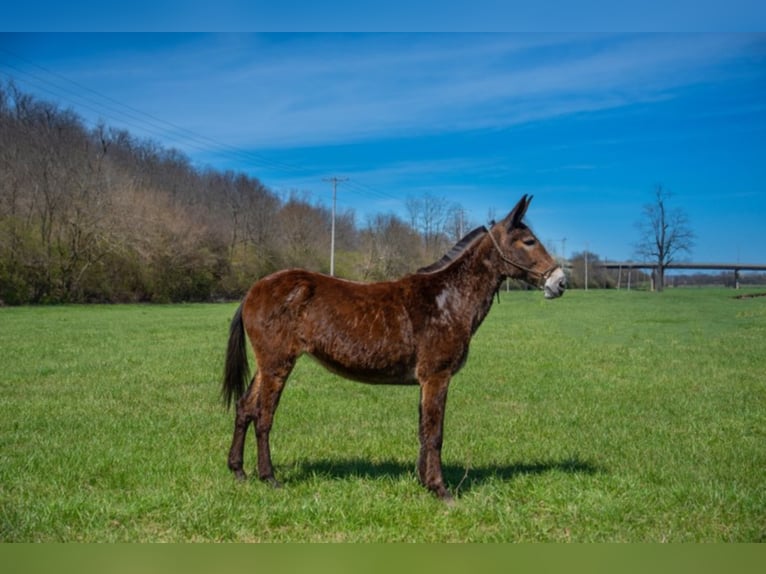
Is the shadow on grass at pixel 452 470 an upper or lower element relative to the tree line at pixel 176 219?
lower

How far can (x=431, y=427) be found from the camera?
206 inches

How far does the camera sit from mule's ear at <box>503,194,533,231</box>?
17.4ft

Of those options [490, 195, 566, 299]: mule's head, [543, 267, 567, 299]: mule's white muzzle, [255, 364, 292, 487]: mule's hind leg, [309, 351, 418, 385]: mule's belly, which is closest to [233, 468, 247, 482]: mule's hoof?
[255, 364, 292, 487]: mule's hind leg

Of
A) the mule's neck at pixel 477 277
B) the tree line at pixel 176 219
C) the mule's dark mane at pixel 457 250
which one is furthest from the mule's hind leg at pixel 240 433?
the tree line at pixel 176 219

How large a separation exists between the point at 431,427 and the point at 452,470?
1.09 m

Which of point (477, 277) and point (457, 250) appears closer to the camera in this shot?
point (477, 277)

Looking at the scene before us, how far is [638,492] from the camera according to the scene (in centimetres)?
519

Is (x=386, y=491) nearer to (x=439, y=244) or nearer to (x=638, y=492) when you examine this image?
(x=638, y=492)

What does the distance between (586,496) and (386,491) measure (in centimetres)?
161

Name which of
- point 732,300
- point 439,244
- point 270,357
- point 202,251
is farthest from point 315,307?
point 732,300

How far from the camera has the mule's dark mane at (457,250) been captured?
5.56m

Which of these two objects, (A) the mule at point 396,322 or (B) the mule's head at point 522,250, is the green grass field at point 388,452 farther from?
(B) the mule's head at point 522,250

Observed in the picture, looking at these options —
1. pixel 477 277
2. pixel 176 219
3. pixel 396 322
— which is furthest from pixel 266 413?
pixel 176 219

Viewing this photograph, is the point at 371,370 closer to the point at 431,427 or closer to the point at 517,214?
the point at 431,427
